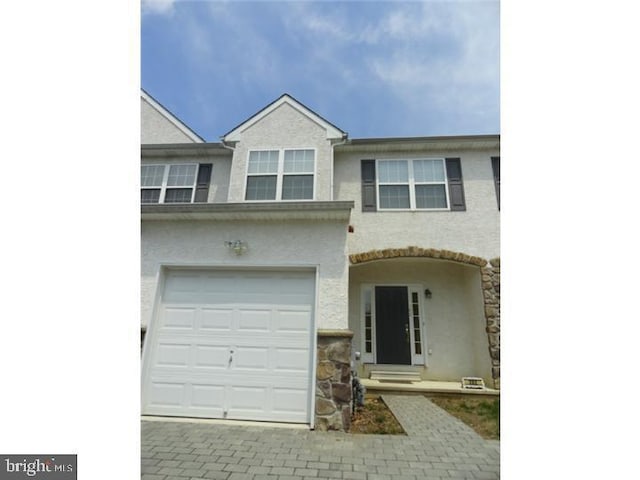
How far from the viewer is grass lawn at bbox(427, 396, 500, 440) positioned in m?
5.14

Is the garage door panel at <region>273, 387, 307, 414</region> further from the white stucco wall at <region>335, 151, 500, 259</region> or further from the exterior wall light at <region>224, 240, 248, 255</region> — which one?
the white stucco wall at <region>335, 151, 500, 259</region>

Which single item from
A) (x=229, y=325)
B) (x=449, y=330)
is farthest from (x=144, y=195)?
(x=449, y=330)

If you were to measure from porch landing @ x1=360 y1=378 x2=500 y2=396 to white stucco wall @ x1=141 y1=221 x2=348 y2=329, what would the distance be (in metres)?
3.21

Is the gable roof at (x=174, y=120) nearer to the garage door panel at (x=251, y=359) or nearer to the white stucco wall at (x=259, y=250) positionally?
the white stucco wall at (x=259, y=250)

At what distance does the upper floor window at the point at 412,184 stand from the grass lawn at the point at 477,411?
15.4 ft

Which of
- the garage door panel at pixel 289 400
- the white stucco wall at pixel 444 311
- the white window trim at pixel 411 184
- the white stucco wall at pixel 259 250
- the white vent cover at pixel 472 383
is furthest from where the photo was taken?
the white window trim at pixel 411 184

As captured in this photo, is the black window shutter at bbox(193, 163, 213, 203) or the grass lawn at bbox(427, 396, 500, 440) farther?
the black window shutter at bbox(193, 163, 213, 203)

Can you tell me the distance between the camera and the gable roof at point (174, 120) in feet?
31.2

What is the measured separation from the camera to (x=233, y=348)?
5379mm

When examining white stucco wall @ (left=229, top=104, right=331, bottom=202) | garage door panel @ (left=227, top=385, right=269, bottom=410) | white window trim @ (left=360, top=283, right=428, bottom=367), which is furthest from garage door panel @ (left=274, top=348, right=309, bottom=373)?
white stucco wall @ (left=229, top=104, right=331, bottom=202)

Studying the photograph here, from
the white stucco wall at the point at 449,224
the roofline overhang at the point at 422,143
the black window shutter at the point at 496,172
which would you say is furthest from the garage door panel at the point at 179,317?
the black window shutter at the point at 496,172

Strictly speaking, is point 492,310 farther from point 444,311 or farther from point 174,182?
point 174,182

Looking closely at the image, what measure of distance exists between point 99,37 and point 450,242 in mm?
7824
